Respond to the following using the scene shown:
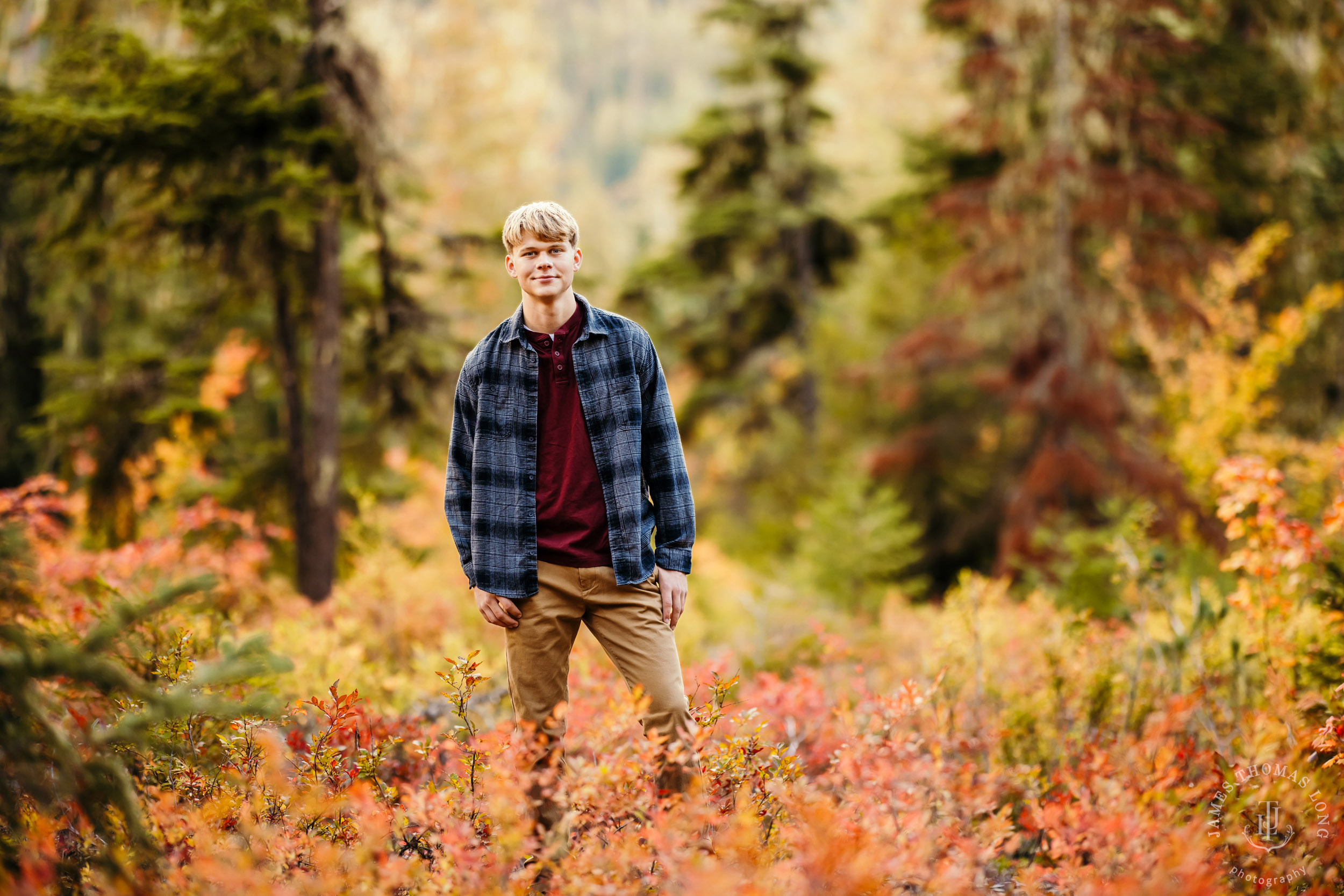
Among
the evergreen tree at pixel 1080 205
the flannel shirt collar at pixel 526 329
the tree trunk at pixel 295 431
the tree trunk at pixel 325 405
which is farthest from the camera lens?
the evergreen tree at pixel 1080 205

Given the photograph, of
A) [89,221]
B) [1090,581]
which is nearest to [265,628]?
[89,221]

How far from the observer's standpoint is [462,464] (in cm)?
284

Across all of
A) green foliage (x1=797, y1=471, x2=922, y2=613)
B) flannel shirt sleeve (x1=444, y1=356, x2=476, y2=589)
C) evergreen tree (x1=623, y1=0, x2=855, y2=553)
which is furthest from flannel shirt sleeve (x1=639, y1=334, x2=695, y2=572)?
evergreen tree (x1=623, y1=0, x2=855, y2=553)

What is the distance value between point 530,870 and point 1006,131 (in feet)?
32.1

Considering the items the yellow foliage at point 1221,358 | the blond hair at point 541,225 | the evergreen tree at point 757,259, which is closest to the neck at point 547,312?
the blond hair at point 541,225

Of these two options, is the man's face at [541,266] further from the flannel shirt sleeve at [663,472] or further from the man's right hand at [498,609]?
the man's right hand at [498,609]

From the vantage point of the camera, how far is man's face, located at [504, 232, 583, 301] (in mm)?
2635

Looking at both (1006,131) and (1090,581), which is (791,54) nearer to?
(1006,131)

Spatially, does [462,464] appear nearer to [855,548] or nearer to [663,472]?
[663,472]

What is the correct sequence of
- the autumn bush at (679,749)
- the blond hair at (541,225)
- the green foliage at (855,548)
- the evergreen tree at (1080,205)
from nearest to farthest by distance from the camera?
the autumn bush at (679,749) → the blond hair at (541,225) → the evergreen tree at (1080,205) → the green foliage at (855,548)

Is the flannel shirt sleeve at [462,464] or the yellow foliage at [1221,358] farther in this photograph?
the yellow foliage at [1221,358]

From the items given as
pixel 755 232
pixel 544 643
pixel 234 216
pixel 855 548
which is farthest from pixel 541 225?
pixel 755 232

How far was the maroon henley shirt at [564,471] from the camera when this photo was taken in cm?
270

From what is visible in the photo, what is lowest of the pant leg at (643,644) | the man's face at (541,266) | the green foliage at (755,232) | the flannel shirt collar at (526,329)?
the pant leg at (643,644)
